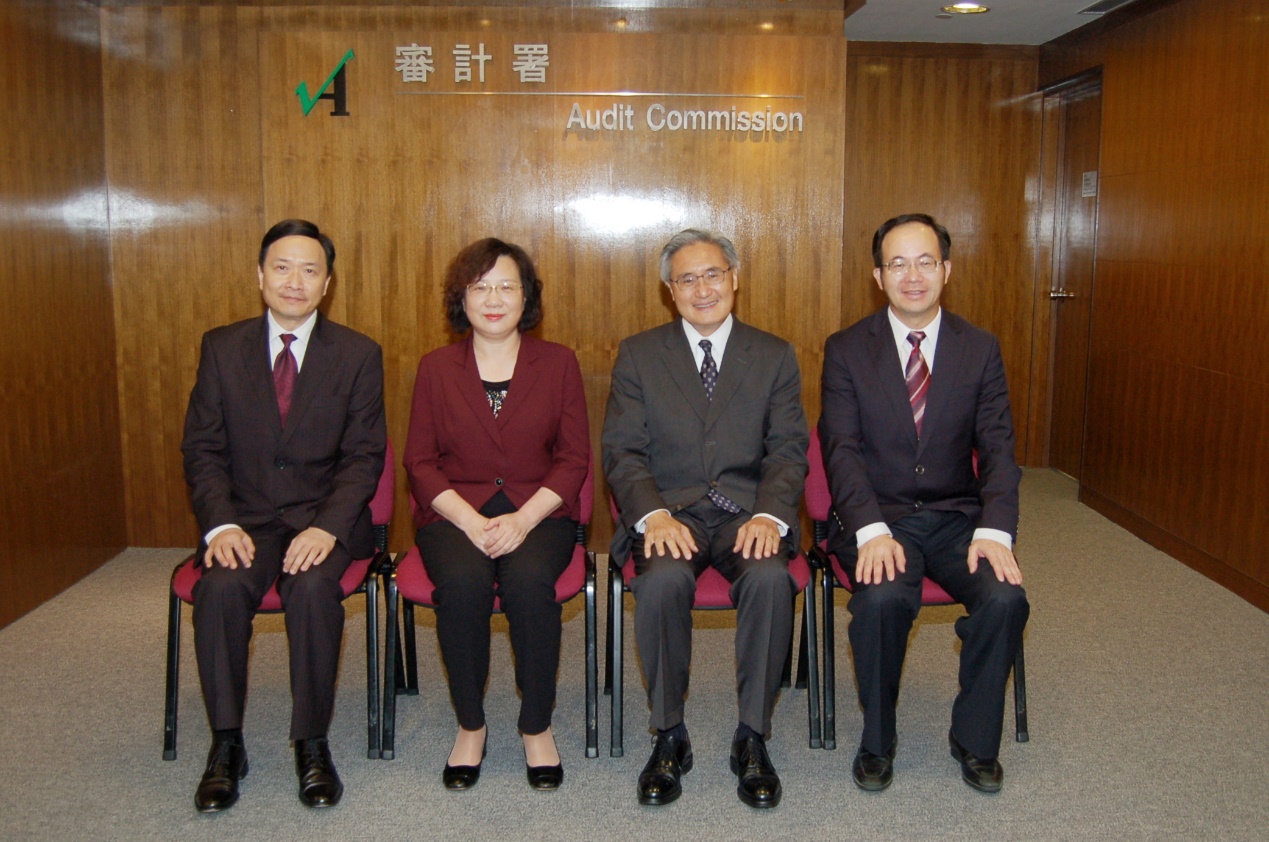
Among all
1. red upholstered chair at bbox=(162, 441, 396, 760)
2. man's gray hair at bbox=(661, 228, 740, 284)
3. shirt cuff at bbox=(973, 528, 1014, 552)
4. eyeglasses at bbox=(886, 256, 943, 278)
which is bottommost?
red upholstered chair at bbox=(162, 441, 396, 760)

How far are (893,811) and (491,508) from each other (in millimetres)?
1516

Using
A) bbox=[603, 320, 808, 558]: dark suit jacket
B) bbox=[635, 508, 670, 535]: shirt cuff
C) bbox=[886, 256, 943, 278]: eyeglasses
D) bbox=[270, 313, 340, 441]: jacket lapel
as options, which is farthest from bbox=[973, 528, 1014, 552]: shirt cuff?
bbox=[270, 313, 340, 441]: jacket lapel

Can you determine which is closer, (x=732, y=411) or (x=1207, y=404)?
(x=732, y=411)

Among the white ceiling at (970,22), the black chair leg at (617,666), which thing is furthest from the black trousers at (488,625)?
the white ceiling at (970,22)

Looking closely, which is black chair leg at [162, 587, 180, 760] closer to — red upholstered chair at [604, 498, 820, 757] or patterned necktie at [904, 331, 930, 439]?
red upholstered chair at [604, 498, 820, 757]

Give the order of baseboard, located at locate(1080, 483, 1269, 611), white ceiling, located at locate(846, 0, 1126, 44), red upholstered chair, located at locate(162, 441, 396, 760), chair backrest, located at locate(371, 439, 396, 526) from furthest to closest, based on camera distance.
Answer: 1. white ceiling, located at locate(846, 0, 1126, 44)
2. baseboard, located at locate(1080, 483, 1269, 611)
3. chair backrest, located at locate(371, 439, 396, 526)
4. red upholstered chair, located at locate(162, 441, 396, 760)

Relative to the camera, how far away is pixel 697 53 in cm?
534

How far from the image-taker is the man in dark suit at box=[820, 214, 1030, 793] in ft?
10.7

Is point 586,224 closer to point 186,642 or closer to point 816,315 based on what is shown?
point 816,315

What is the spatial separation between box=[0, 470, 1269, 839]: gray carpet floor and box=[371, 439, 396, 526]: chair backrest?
0.72 metres

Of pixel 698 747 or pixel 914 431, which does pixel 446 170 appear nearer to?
pixel 914 431

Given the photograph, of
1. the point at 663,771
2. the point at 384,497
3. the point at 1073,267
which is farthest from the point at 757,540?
the point at 1073,267

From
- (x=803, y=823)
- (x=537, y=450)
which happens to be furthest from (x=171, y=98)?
(x=803, y=823)

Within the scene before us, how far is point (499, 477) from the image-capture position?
3580 millimetres
